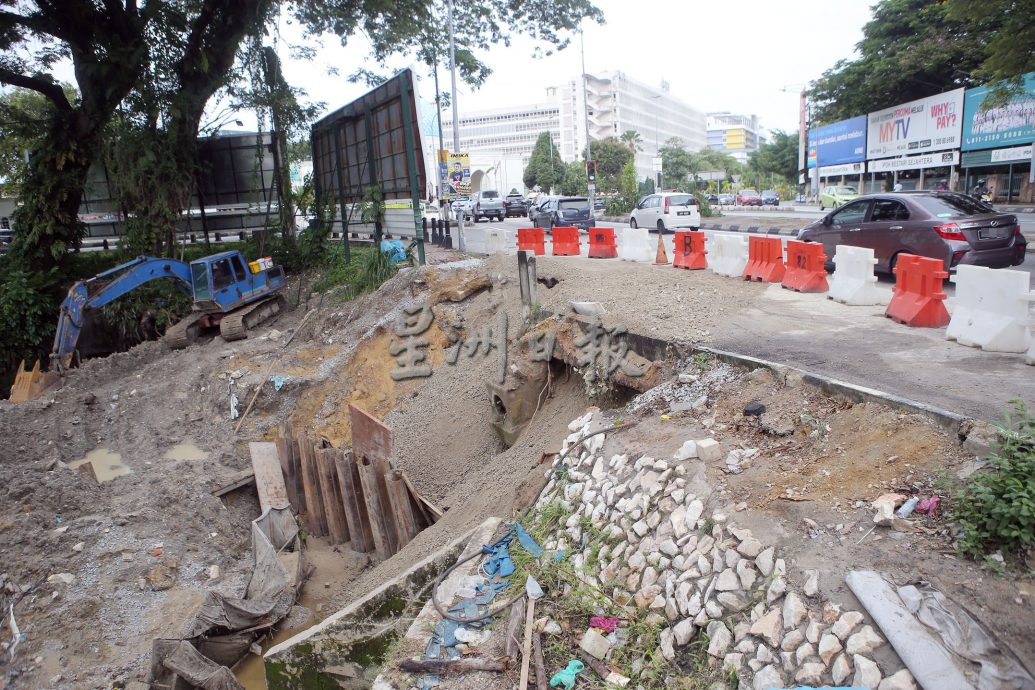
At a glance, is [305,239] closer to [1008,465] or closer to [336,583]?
[336,583]

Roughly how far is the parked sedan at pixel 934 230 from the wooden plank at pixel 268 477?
31.0ft

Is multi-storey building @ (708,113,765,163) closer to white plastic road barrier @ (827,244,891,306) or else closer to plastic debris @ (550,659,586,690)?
white plastic road barrier @ (827,244,891,306)

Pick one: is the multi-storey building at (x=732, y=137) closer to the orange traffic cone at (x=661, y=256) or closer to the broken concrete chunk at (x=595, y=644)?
the orange traffic cone at (x=661, y=256)

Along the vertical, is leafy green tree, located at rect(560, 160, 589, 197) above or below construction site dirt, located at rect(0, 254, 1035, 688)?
above

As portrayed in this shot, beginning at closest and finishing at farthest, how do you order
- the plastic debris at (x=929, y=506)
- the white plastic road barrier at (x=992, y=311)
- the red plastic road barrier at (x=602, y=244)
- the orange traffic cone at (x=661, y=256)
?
1. the plastic debris at (x=929, y=506)
2. the white plastic road barrier at (x=992, y=311)
3. the orange traffic cone at (x=661, y=256)
4. the red plastic road barrier at (x=602, y=244)

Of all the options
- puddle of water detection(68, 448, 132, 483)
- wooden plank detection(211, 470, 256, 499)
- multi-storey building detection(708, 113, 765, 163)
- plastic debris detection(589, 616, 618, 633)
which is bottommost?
puddle of water detection(68, 448, 132, 483)

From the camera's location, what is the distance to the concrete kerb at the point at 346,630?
5781 millimetres

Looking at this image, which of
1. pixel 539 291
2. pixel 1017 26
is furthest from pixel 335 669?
pixel 1017 26

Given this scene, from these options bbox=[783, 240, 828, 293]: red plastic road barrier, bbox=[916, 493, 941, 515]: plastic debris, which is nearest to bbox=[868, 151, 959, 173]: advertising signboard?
bbox=[783, 240, 828, 293]: red plastic road barrier

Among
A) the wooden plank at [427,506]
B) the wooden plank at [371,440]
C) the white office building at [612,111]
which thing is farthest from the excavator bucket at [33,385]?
the white office building at [612,111]

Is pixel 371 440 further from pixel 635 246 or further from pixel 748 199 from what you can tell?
pixel 748 199

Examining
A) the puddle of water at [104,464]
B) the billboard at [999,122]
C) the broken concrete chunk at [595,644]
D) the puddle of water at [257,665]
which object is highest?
the billboard at [999,122]

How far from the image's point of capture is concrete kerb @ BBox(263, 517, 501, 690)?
578cm

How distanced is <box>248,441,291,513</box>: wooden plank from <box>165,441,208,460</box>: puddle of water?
1592 millimetres
